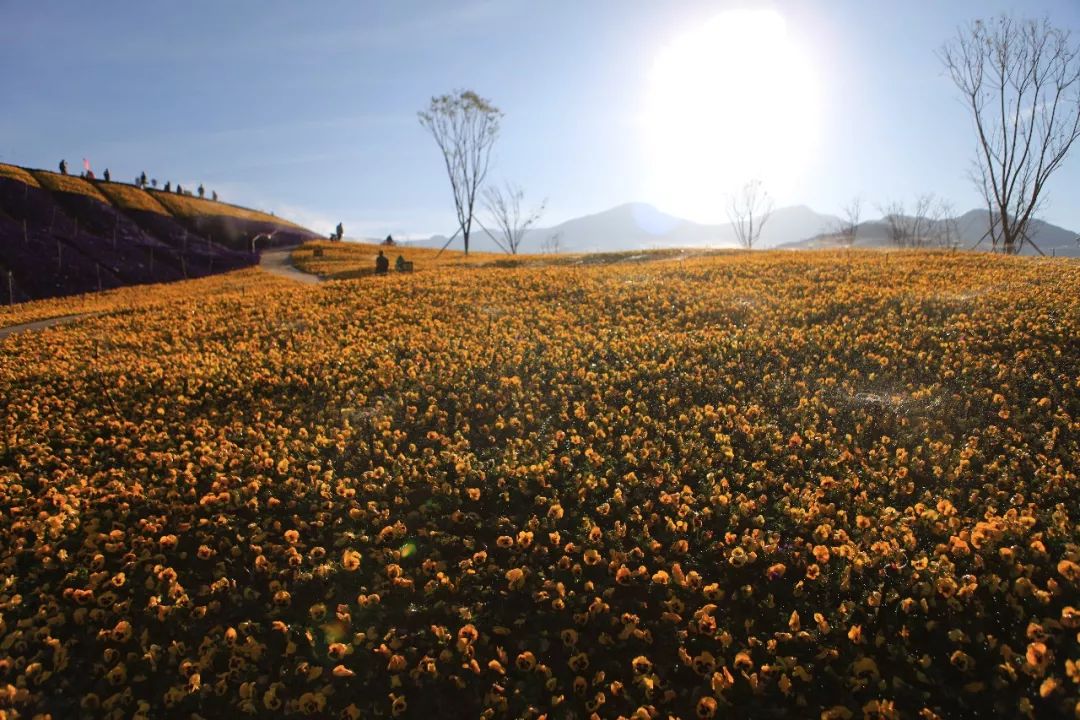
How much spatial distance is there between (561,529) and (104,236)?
58.9 metres

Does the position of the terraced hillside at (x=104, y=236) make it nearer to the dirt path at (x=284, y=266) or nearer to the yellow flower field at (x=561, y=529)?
the dirt path at (x=284, y=266)

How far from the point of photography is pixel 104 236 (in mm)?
49594

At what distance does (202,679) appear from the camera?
17.5ft

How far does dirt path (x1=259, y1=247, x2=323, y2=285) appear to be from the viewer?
125 ft

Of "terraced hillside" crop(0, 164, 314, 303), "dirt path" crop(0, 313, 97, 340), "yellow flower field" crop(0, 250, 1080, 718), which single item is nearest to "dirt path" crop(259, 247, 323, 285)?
"terraced hillside" crop(0, 164, 314, 303)

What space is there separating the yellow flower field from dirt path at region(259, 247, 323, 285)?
25313 mm

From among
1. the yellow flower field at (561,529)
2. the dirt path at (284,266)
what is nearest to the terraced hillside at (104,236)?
the dirt path at (284,266)

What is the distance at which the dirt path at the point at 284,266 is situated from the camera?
38.2 meters

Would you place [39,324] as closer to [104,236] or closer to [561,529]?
[561,529]

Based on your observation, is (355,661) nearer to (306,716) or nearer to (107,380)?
(306,716)

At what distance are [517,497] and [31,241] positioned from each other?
171 ft

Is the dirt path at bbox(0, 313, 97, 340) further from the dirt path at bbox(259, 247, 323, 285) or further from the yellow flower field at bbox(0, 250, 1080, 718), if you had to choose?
the dirt path at bbox(259, 247, 323, 285)

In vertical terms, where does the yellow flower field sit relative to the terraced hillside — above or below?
below

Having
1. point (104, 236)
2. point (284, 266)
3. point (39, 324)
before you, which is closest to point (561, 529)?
point (39, 324)
